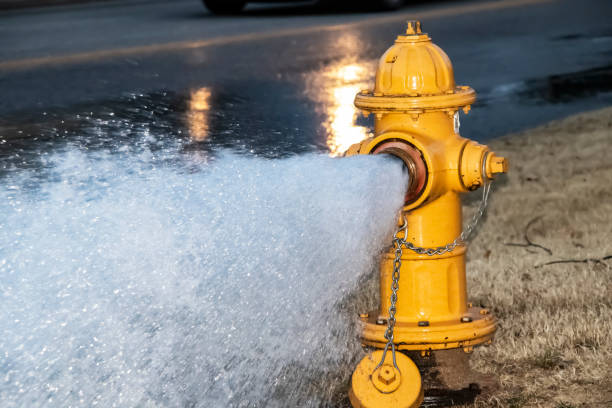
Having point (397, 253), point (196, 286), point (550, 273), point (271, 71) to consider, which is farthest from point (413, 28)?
point (271, 71)

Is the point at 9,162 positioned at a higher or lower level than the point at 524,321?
higher

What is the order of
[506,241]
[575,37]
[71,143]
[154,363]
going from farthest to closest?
1. [575,37]
2. [71,143]
3. [506,241]
4. [154,363]

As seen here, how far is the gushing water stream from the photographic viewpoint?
243cm

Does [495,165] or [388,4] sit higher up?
[388,4]

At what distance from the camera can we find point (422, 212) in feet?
8.68

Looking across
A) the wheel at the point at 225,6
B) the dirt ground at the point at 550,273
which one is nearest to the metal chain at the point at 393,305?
the dirt ground at the point at 550,273

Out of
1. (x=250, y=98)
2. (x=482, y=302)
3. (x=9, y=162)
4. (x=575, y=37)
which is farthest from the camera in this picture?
(x=575, y=37)

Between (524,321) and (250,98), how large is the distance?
4804 mm

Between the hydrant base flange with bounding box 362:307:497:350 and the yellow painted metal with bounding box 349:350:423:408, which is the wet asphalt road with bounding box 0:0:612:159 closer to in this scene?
the hydrant base flange with bounding box 362:307:497:350

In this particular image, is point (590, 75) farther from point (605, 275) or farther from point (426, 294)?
point (426, 294)

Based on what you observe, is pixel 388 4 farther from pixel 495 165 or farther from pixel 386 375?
pixel 386 375

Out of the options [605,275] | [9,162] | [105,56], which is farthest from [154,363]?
[105,56]

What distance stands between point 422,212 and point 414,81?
1.31 ft

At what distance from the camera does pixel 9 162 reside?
4707 millimetres
